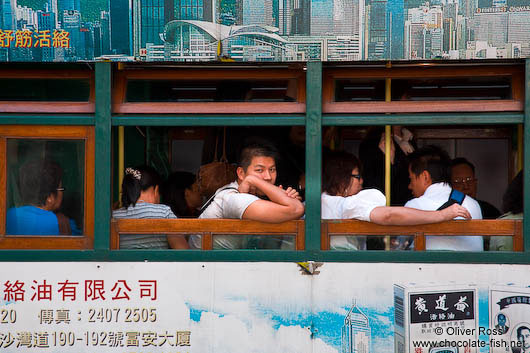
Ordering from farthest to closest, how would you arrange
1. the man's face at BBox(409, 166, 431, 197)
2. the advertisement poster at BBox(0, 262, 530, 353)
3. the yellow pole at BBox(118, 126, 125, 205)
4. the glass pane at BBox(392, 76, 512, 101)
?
1. the yellow pole at BBox(118, 126, 125, 205)
2. the man's face at BBox(409, 166, 431, 197)
3. the glass pane at BBox(392, 76, 512, 101)
4. the advertisement poster at BBox(0, 262, 530, 353)

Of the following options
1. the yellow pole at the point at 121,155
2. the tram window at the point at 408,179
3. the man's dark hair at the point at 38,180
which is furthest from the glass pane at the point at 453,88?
the man's dark hair at the point at 38,180

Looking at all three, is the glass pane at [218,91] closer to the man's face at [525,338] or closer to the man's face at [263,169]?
the man's face at [263,169]

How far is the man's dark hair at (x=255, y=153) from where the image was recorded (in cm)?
426

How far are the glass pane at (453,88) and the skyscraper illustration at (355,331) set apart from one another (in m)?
1.21

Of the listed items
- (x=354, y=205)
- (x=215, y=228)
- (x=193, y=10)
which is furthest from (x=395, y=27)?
(x=215, y=228)

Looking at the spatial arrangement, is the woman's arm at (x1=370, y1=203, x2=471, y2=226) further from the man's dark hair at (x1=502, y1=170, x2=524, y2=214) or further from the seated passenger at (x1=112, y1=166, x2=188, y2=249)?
the seated passenger at (x1=112, y1=166, x2=188, y2=249)

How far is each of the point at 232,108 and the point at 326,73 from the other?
0.56m

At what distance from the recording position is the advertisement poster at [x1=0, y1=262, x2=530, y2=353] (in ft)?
13.0

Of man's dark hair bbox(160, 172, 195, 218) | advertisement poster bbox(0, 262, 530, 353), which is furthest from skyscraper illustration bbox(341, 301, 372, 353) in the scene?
man's dark hair bbox(160, 172, 195, 218)

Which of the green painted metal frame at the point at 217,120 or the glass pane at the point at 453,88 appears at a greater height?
the glass pane at the point at 453,88

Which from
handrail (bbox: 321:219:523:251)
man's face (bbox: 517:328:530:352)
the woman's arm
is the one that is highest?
the woman's arm

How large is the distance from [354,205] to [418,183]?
1.51ft

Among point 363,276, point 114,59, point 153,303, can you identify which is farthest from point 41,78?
point 363,276

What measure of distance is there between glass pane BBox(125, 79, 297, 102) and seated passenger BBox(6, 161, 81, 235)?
624mm
